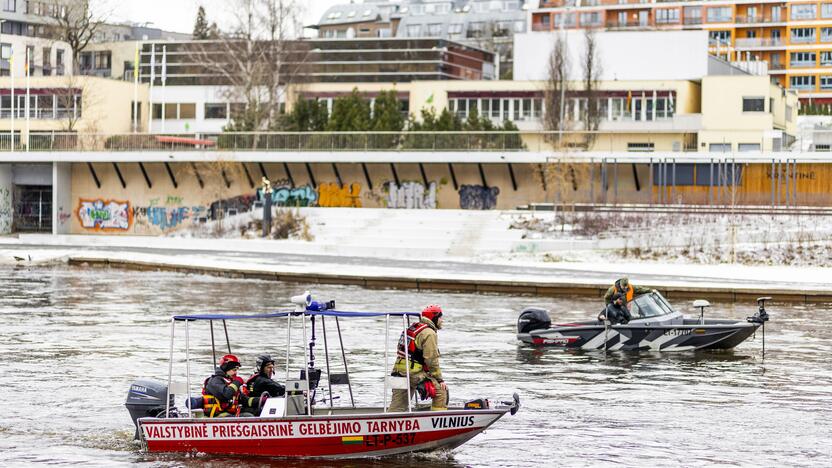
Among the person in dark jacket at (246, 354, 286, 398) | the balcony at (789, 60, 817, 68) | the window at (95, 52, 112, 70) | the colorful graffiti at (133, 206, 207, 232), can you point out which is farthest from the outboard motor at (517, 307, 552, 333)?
the balcony at (789, 60, 817, 68)

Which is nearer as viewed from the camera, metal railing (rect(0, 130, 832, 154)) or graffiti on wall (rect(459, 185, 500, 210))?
metal railing (rect(0, 130, 832, 154))

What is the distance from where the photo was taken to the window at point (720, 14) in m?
152

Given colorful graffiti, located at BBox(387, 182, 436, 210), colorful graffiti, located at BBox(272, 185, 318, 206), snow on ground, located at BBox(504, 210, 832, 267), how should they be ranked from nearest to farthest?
snow on ground, located at BBox(504, 210, 832, 267)
colorful graffiti, located at BBox(387, 182, 436, 210)
colorful graffiti, located at BBox(272, 185, 318, 206)

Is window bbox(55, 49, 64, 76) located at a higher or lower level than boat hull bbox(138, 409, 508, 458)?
higher

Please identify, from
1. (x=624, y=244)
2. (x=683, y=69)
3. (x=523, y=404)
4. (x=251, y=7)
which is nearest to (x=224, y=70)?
(x=251, y=7)

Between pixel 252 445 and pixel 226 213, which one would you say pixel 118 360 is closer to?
pixel 252 445

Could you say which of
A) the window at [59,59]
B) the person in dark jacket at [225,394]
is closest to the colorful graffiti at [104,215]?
the window at [59,59]

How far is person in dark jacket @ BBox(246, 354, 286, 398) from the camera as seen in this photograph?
20.9 metres

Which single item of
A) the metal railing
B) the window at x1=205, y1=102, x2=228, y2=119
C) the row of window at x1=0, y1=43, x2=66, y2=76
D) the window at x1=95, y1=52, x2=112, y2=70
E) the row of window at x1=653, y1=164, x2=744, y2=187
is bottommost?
the row of window at x1=653, y1=164, x2=744, y2=187

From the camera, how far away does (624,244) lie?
63062 millimetres

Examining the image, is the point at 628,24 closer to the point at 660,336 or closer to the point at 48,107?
the point at 48,107

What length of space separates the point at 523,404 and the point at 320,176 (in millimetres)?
57764

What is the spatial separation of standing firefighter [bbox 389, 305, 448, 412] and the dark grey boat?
12599mm

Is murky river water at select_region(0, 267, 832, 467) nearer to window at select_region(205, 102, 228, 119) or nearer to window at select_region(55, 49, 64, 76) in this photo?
window at select_region(205, 102, 228, 119)
